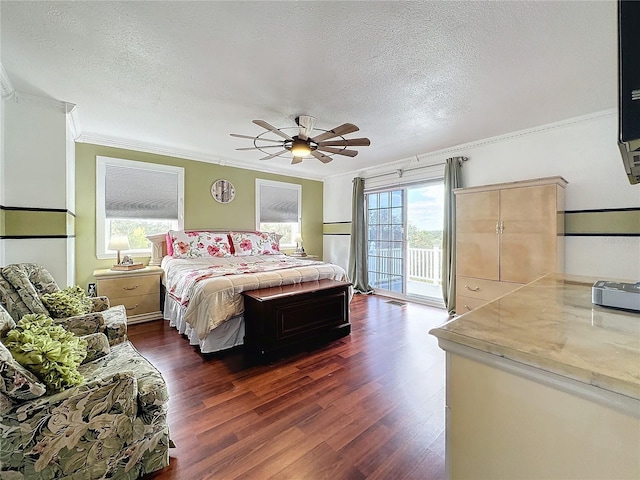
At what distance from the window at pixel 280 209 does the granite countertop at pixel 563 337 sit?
4660mm

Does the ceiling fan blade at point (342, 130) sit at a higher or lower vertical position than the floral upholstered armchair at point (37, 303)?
higher

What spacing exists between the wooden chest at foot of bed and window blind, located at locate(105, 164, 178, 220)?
2.42 metres

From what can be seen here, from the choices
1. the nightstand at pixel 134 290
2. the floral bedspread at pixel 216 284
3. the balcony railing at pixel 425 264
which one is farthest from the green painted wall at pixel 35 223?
the balcony railing at pixel 425 264

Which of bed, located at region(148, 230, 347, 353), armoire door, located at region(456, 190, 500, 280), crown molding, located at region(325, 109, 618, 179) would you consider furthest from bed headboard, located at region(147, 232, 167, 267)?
armoire door, located at region(456, 190, 500, 280)

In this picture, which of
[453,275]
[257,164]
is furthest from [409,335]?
[257,164]

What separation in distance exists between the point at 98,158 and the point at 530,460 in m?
4.86

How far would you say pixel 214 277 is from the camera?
2.76 meters

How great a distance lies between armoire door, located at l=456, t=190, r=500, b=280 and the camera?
3.28 m

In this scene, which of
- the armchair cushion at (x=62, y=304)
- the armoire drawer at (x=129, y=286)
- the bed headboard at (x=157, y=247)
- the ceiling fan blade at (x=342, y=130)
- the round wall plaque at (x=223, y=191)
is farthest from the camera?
the round wall plaque at (x=223, y=191)

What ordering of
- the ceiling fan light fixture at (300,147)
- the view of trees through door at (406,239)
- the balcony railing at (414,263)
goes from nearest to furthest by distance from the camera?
the ceiling fan light fixture at (300,147) < the view of trees through door at (406,239) < the balcony railing at (414,263)

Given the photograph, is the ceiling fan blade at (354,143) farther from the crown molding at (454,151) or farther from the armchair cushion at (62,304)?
the armchair cushion at (62,304)

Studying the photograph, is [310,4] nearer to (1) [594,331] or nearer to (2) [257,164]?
(1) [594,331]

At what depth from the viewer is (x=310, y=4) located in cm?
158

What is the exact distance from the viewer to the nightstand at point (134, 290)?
343cm
